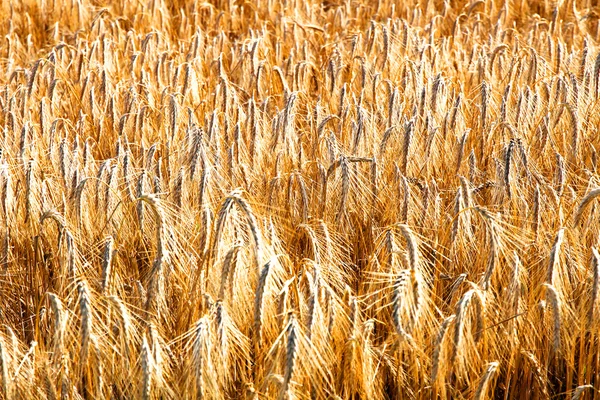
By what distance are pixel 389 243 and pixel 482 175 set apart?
75cm

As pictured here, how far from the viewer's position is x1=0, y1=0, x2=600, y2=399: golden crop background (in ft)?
5.06

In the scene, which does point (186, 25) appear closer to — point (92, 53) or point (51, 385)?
point (92, 53)

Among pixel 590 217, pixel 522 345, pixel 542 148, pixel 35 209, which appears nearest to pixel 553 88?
pixel 542 148

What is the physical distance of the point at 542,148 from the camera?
235cm

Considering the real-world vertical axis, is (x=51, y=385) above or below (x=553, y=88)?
below

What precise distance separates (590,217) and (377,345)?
592 millimetres

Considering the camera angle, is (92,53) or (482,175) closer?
(482,175)

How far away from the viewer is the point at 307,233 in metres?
1.96

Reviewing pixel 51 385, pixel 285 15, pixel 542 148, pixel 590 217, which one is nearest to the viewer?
pixel 51 385

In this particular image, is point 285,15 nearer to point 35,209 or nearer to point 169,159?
point 169,159

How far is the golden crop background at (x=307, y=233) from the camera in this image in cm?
154

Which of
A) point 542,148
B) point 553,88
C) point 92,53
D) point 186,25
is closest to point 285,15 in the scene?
point 186,25

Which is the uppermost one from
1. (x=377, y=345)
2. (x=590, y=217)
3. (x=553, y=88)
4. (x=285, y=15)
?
(x=285, y=15)

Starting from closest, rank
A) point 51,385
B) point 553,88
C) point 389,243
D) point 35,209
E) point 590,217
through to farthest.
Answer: point 51,385
point 389,243
point 590,217
point 35,209
point 553,88
